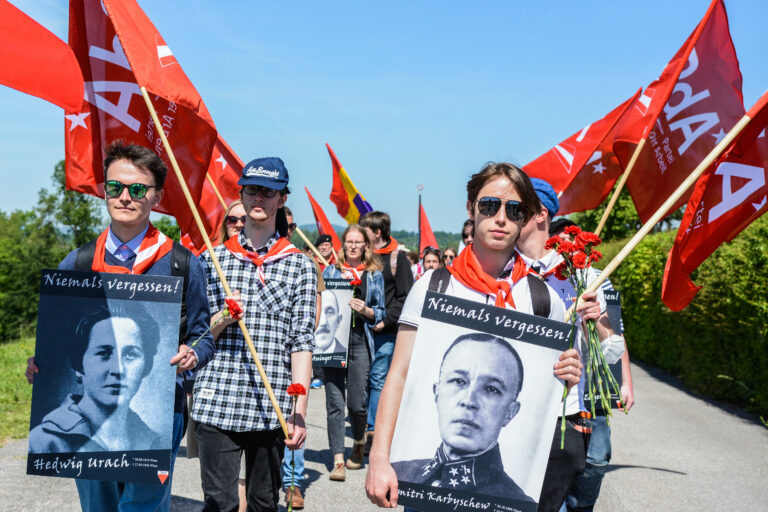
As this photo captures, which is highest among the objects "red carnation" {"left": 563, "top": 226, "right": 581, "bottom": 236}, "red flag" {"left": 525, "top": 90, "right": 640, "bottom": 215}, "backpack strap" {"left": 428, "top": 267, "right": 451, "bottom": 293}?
"red flag" {"left": 525, "top": 90, "right": 640, "bottom": 215}

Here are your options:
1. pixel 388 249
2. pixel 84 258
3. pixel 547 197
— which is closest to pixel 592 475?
pixel 547 197

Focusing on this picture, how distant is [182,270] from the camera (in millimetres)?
3148

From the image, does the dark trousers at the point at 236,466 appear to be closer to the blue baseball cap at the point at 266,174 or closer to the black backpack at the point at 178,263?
the black backpack at the point at 178,263

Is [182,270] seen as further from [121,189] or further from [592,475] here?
[592,475]

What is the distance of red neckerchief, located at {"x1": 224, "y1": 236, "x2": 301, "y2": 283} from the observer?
12.5ft

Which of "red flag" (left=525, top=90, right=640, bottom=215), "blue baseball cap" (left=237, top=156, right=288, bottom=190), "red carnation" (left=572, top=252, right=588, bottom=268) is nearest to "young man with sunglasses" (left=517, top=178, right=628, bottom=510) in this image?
"red carnation" (left=572, top=252, right=588, bottom=268)

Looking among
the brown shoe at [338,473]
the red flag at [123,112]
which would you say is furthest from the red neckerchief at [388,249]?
the red flag at [123,112]

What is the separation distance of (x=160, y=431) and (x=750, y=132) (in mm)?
3457

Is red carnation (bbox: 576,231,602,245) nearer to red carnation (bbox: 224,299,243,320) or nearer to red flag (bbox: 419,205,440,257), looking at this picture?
red carnation (bbox: 224,299,243,320)

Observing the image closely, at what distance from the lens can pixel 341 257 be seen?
7.46 meters

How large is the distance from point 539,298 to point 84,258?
6.32ft

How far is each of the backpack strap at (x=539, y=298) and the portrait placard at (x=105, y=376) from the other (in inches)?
56.0

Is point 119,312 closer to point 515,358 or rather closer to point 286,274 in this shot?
point 286,274

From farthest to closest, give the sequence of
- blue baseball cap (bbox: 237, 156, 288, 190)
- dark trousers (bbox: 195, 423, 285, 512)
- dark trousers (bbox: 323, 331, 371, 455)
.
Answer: dark trousers (bbox: 323, 331, 371, 455), blue baseball cap (bbox: 237, 156, 288, 190), dark trousers (bbox: 195, 423, 285, 512)
